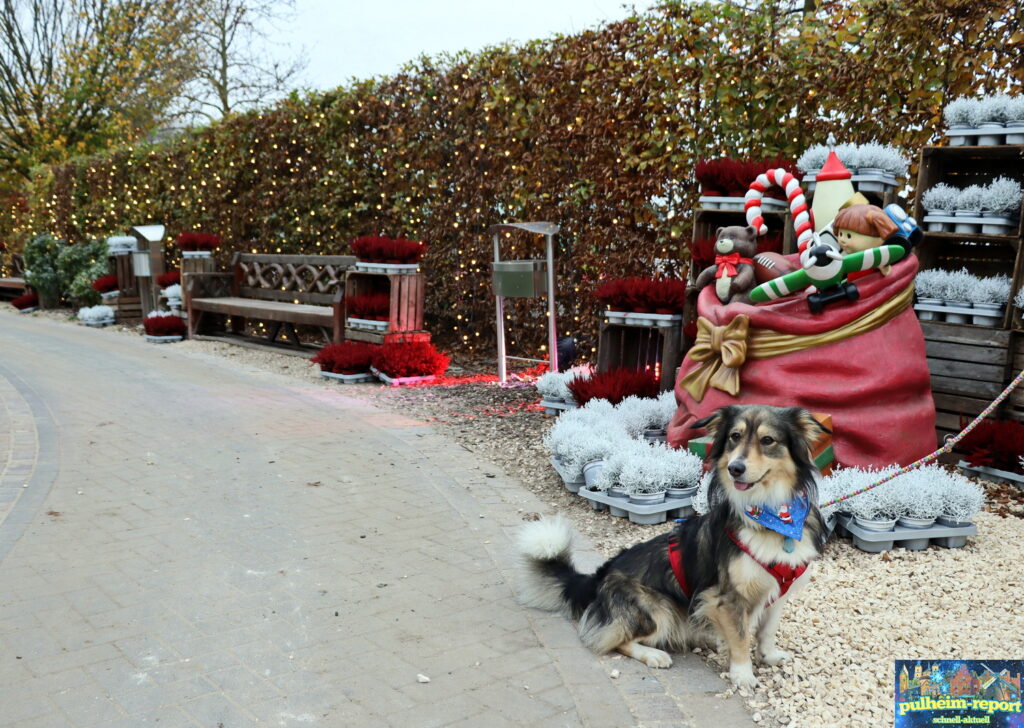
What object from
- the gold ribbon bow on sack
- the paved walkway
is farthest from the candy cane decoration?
the paved walkway

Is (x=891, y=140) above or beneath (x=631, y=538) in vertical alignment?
A: above

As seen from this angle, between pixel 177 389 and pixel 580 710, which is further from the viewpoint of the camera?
pixel 177 389

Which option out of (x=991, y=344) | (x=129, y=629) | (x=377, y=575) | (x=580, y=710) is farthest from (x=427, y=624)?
(x=991, y=344)

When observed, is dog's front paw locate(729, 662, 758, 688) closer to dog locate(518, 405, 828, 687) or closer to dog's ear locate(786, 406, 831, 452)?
dog locate(518, 405, 828, 687)

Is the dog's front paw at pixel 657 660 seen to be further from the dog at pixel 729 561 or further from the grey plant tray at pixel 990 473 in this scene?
the grey plant tray at pixel 990 473

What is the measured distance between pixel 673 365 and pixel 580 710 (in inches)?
160

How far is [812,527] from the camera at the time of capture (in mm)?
3135

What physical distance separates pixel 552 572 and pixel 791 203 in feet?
9.82

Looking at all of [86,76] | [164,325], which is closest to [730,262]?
[164,325]

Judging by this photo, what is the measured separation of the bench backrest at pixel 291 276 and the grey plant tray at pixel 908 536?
759cm

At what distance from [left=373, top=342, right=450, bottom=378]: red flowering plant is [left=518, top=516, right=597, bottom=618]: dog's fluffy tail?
19.1ft

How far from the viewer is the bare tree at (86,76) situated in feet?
72.8

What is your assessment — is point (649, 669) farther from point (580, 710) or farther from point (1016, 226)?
point (1016, 226)

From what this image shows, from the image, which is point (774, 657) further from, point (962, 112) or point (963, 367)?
point (962, 112)
